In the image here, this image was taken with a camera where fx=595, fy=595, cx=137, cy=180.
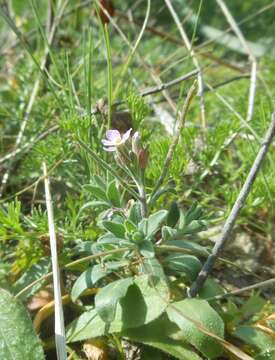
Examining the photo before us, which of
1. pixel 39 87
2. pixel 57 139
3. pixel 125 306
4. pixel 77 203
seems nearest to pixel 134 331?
pixel 125 306

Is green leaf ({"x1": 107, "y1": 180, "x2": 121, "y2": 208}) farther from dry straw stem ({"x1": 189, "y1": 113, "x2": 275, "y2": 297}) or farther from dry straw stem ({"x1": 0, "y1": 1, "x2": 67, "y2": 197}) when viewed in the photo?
dry straw stem ({"x1": 0, "y1": 1, "x2": 67, "y2": 197})

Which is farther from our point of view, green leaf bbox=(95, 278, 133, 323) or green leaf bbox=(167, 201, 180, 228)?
green leaf bbox=(167, 201, 180, 228)

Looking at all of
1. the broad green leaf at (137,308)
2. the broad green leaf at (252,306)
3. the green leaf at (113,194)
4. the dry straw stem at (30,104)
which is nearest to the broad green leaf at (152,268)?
the broad green leaf at (137,308)

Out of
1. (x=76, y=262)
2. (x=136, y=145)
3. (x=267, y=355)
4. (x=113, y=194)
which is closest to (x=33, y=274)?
(x=76, y=262)

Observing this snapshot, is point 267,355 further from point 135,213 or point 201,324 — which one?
point 135,213

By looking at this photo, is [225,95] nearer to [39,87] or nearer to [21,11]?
[39,87]

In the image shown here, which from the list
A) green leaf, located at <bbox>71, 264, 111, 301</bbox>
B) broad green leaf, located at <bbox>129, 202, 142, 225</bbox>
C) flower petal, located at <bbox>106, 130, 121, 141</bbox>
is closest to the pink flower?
flower petal, located at <bbox>106, 130, 121, 141</bbox>
